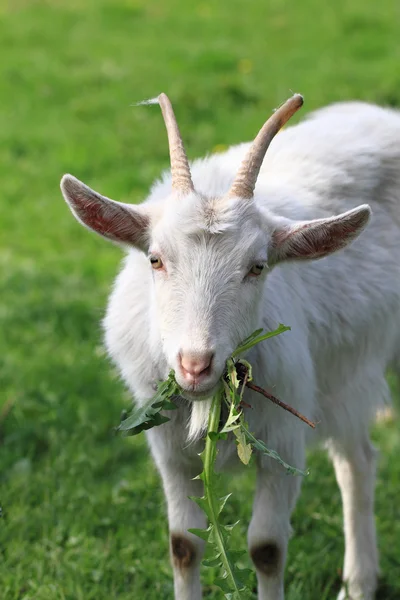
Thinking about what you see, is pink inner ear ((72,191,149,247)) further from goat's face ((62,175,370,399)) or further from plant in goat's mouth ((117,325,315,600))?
plant in goat's mouth ((117,325,315,600))

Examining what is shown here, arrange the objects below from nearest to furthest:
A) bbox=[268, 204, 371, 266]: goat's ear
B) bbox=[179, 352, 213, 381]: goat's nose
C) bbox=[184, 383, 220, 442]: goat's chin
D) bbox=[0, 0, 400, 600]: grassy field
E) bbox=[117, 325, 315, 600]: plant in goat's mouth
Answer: bbox=[179, 352, 213, 381]: goat's nose < bbox=[117, 325, 315, 600]: plant in goat's mouth < bbox=[268, 204, 371, 266]: goat's ear < bbox=[184, 383, 220, 442]: goat's chin < bbox=[0, 0, 400, 600]: grassy field

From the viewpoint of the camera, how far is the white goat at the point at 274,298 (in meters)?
3.34

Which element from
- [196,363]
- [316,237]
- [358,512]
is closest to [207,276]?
[196,363]

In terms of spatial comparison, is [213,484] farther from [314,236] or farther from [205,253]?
[314,236]

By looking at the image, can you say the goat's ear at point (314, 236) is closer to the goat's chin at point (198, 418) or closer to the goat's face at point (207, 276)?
the goat's face at point (207, 276)

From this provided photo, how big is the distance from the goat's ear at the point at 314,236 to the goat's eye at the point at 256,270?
10cm

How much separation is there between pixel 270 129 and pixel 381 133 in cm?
147

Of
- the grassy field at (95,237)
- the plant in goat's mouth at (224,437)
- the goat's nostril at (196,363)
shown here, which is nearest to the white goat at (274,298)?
the goat's nostril at (196,363)

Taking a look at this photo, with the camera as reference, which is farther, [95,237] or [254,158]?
[95,237]

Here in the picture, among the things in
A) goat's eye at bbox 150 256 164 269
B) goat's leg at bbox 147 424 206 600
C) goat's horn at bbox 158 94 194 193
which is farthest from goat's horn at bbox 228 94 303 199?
goat's leg at bbox 147 424 206 600

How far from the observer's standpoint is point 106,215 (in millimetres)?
3471

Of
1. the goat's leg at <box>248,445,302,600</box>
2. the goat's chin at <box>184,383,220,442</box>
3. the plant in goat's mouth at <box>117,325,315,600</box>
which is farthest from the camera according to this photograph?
the goat's leg at <box>248,445,302,600</box>

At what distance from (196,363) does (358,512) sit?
2.19 meters

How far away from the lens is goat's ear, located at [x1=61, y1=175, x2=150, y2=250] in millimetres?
3395
